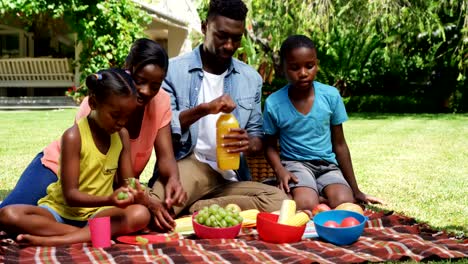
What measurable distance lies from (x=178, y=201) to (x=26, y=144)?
573cm

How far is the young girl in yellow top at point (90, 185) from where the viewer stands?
3.21 m

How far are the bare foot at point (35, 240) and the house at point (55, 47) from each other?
11.9 m

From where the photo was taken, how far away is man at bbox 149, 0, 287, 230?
396 centimetres

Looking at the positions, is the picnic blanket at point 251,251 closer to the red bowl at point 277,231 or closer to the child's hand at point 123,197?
the red bowl at point 277,231

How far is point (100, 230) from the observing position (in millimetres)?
3201

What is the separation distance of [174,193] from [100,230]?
1.95 ft

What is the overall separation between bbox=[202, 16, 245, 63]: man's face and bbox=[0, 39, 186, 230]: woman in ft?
1.41

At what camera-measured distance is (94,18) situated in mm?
13750

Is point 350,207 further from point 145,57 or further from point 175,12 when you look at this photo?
point 175,12

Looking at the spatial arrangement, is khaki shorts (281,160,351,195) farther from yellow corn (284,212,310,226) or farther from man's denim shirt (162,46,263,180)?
yellow corn (284,212,310,226)

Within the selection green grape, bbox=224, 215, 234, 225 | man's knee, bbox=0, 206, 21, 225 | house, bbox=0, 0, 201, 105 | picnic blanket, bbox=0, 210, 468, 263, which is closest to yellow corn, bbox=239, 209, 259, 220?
picnic blanket, bbox=0, 210, 468, 263

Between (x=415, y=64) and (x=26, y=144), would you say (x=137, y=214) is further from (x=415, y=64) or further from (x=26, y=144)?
(x=415, y=64)

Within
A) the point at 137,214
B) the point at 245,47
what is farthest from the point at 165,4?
the point at 137,214

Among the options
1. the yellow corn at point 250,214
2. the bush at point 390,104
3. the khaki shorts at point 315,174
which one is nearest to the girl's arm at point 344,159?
the khaki shorts at point 315,174
